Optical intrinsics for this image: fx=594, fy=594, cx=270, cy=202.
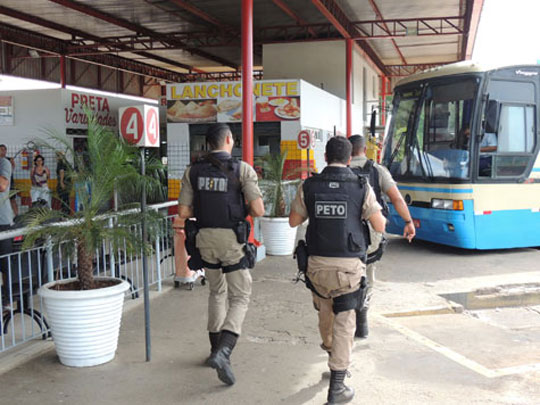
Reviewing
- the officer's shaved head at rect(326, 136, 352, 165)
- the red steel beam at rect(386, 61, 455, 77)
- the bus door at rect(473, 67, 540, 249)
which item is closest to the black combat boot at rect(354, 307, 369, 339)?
the officer's shaved head at rect(326, 136, 352, 165)

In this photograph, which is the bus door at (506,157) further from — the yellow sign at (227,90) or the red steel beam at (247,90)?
the yellow sign at (227,90)

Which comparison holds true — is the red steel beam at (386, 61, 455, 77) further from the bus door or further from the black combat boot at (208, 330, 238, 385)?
the black combat boot at (208, 330, 238, 385)

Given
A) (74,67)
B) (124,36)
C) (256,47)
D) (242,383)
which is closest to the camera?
(242,383)

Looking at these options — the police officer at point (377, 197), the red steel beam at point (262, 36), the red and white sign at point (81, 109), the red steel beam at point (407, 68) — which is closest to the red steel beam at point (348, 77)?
the red steel beam at point (262, 36)

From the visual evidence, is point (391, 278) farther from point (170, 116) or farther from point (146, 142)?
point (170, 116)

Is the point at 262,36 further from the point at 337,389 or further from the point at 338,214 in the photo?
the point at 337,389

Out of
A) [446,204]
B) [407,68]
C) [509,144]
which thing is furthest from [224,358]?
[407,68]

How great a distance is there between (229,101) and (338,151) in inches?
512

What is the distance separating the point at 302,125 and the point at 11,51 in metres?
14.8

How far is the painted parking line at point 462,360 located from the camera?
15.1ft

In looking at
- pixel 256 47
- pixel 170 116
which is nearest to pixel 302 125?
pixel 170 116

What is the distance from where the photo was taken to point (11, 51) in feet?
81.2

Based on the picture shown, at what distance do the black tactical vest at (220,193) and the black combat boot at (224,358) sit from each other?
→ 0.82 m

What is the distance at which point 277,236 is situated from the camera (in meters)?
9.88
